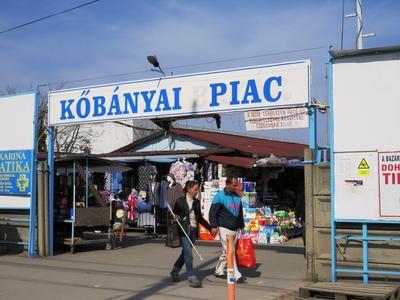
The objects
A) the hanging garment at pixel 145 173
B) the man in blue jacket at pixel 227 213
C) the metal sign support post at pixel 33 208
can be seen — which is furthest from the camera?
the hanging garment at pixel 145 173

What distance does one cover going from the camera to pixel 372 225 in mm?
9148

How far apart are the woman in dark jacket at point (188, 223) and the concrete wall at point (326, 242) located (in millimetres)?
1905

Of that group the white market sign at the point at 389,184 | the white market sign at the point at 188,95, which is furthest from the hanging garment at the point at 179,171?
the white market sign at the point at 389,184

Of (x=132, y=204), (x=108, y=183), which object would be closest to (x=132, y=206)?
(x=132, y=204)

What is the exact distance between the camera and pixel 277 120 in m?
21.0

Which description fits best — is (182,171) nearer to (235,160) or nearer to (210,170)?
(210,170)

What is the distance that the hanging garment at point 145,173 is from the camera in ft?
65.3

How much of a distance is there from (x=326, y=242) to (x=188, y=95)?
4443 mm

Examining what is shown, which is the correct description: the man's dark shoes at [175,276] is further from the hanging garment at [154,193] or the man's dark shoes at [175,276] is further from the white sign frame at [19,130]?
the hanging garment at [154,193]

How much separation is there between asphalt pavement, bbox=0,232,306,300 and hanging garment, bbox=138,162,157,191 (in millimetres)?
4913

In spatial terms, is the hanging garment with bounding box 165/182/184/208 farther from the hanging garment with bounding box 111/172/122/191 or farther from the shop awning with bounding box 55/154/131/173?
the hanging garment with bounding box 111/172/122/191

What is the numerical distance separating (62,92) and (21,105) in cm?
106

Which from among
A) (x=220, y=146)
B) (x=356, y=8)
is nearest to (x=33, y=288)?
(x=220, y=146)

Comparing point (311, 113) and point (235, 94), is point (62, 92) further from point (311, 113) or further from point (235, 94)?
point (311, 113)
